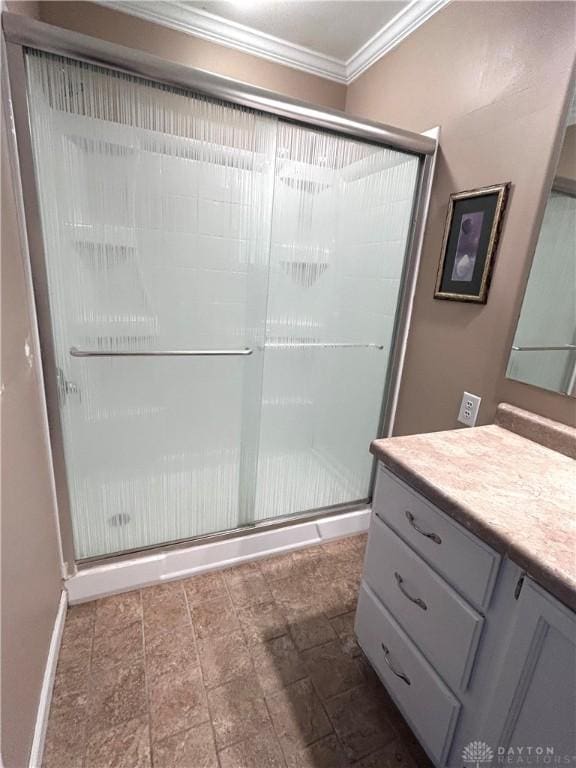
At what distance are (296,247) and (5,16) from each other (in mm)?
1027

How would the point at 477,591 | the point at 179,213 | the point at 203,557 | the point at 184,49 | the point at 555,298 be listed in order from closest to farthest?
1. the point at 477,591
2. the point at 555,298
3. the point at 179,213
4. the point at 203,557
5. the point at 184,49

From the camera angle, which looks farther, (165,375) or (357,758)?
(165,375)

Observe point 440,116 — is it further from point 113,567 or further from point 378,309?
point 113,567

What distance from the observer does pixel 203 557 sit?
1626 millimetres

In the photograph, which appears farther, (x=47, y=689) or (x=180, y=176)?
(x=180, y=176)

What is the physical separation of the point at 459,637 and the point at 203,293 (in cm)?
133

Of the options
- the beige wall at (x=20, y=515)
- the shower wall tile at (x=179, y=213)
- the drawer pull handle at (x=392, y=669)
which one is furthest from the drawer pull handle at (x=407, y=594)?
the shower wall tile at (x=179, y=213)

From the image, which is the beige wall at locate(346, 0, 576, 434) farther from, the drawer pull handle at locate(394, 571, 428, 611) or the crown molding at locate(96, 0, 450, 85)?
the drawer pull handle at locate(394, 571, 428, 611)

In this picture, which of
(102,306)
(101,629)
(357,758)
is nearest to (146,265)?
(102,306)

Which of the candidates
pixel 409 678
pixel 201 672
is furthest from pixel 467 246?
pixel 201 672

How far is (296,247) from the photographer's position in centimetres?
150

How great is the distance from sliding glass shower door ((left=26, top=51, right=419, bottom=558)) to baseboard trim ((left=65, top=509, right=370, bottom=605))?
0.25ft

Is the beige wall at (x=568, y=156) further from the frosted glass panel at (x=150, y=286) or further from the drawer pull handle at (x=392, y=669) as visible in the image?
the drawer pull handle at (x=392, y=669)

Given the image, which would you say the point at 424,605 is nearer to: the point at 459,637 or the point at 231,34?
the point at 459,637
